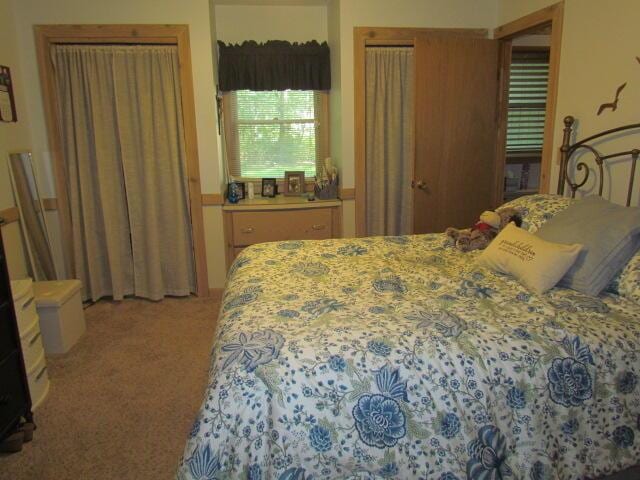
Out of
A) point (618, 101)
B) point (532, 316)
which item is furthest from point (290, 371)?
point (618, 101)

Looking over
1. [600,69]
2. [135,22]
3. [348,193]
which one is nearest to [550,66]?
[600,69]

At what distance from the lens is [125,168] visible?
3561 millimetres

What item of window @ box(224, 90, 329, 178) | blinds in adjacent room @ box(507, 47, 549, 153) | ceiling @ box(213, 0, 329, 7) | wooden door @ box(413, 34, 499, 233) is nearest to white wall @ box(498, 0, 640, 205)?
wooden door @ box(413, 34, 499, 233)

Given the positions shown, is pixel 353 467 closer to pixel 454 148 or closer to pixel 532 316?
pixel 532 316

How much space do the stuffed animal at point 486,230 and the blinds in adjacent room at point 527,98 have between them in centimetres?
225

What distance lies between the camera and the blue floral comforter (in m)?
1.34

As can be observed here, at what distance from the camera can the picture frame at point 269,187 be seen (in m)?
4.03

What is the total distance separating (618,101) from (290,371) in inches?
84.9

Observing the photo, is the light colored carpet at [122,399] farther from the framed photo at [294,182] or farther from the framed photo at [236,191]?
the framed photo at [294,182]

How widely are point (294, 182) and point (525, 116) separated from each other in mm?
2306

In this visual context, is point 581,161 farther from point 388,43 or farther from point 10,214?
point 10,214

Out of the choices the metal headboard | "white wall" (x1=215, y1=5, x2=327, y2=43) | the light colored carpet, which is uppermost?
"white wall" (x1=215, y1=5, x2=327, y2=43)

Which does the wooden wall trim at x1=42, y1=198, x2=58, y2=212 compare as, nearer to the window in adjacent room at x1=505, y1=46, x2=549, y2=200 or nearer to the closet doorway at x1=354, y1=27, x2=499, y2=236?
the closet doorway at x1=354, y1=27, x2=499, y2=236

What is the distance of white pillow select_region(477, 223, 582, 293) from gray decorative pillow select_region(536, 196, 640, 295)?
0.16 ft
